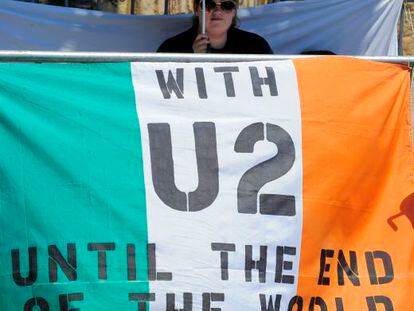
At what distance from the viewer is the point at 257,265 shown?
4770mm

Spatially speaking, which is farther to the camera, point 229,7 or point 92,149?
point 229,7

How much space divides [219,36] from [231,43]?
12cm

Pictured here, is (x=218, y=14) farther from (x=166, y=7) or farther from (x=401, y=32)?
(x=401, y=32)

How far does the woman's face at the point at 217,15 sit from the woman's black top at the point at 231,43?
0.12m

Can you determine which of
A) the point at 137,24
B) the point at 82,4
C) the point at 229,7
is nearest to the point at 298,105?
the point at 229,7

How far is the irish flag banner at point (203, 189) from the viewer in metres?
4.64

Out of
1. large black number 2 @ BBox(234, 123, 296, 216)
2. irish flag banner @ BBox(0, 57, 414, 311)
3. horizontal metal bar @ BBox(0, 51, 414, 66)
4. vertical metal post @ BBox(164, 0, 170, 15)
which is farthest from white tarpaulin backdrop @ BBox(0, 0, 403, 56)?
large black number 2 @ BBox(234, 123, 296, 216)

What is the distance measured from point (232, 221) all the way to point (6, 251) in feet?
3.55

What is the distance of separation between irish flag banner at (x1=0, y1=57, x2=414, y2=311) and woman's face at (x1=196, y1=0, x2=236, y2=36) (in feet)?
6.30

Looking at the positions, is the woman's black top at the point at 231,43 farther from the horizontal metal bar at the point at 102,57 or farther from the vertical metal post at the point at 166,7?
the horizontal metal bar at the point at 102,57

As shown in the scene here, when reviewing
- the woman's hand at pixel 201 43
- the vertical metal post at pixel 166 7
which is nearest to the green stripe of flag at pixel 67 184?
the woman's hand at pixel 201 43

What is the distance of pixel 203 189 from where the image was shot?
4.77m

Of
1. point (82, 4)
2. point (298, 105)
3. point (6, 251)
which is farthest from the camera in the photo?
point (82, 4)

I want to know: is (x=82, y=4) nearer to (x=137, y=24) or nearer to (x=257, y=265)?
(x=137, y=24)
